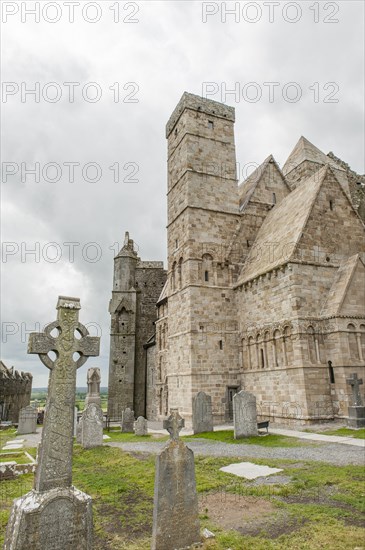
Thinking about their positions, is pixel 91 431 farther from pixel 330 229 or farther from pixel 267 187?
pixel 267 187

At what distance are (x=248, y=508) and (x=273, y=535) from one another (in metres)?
1.10

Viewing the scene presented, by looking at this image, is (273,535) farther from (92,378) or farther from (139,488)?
(92,378)

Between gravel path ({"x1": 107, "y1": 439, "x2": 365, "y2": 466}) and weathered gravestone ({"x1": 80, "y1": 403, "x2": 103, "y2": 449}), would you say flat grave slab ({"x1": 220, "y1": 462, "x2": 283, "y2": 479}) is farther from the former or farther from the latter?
weathered gravestone ({"x1": 80, "y1": 403, "x2": 103, "y2": 449})

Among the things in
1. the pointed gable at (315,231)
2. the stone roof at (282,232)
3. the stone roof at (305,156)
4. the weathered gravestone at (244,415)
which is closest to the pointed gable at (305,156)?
the stone roof at (305,156)

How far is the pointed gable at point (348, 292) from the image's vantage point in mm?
16781

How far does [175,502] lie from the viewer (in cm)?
454

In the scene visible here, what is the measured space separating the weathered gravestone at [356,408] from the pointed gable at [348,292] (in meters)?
3.13

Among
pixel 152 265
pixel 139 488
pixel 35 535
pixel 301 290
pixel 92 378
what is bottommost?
pixel 139 488

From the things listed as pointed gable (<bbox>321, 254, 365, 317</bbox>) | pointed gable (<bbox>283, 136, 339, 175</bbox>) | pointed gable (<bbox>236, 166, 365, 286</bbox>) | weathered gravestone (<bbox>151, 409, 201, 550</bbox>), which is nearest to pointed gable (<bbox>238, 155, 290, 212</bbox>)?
pointed gable (<bbox>283, 136, 339, 175</bbox>)

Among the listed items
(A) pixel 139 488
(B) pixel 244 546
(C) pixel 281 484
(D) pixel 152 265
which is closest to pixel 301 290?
(C) pixel 281 484

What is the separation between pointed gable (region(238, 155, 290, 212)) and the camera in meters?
26.4

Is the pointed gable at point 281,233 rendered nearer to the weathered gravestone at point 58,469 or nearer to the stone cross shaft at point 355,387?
the stone cross shaft at point 355,387

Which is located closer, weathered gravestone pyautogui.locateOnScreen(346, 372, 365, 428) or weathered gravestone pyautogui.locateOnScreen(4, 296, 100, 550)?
weathered gravestone pyautogui.locateOnScreen(4, 296, 100, 550)

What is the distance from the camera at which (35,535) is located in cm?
387
